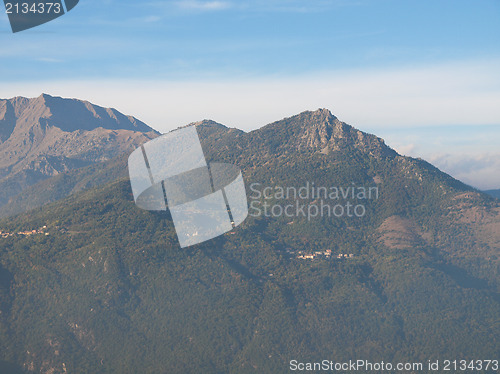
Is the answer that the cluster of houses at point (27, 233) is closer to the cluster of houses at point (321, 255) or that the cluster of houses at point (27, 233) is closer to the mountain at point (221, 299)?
the mountain at point (221, 299)

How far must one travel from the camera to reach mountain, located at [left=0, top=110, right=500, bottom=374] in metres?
144

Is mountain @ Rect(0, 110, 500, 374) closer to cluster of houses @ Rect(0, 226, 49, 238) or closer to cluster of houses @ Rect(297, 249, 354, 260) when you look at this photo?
cluster of houses @ Rect(0, 226, 49, 238)

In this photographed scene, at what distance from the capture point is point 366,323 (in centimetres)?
15488

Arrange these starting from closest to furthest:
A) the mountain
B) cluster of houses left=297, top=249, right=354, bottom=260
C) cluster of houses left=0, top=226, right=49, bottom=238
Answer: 1. the mountain
2. cluster of houses left=0, top=226, right=49, bottom=238
3. cluster of houses left=297, top=249, right=354, bottom=260

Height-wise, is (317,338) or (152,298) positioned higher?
(152,298)

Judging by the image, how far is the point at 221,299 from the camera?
157m

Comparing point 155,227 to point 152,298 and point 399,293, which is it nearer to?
point 152,298

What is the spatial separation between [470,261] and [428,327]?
128 ft

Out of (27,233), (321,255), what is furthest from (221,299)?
(27,233)

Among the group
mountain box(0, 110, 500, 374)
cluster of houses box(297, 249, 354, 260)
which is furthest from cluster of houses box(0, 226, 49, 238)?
cluster of houses box(297, 249, 354, 260)

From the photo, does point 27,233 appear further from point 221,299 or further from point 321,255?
point 321,255

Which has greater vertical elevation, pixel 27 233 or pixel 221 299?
pixel 27 233

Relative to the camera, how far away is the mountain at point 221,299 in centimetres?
14388

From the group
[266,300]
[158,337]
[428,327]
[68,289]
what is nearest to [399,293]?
[428,327]
